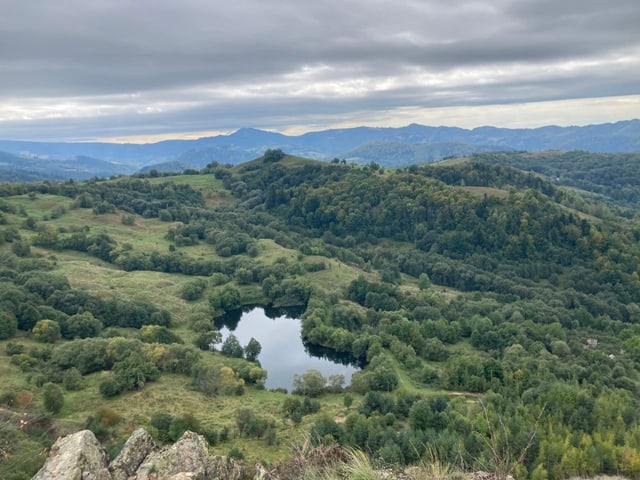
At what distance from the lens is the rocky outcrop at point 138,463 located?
511 inches

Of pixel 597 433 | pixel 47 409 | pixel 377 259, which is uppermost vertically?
pixel 597 433

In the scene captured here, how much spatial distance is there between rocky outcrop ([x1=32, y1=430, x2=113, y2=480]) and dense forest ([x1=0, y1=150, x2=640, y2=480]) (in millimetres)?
5114

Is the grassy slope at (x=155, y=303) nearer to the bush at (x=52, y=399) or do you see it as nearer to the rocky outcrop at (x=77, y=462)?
the bush at (x=52, y=399)

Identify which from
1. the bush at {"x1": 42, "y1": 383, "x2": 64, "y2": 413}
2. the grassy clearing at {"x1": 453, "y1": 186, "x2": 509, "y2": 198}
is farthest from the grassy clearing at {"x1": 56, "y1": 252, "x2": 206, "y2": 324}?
the grassy clearing at {"x1": 453, "y1": 186, "x2": 509, "y2": 198}

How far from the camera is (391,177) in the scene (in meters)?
149

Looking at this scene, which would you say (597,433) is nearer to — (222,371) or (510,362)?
(510,362)

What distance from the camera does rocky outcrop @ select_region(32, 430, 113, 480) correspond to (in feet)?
42.1

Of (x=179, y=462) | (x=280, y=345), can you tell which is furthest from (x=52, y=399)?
(x=280, y=345)

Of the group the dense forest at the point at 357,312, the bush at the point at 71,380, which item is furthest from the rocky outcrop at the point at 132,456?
the bush at the point at 71,380

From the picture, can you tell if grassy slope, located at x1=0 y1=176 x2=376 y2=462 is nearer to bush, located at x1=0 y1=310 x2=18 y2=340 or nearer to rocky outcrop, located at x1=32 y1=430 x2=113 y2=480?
bush, located at x1=0 y1=310 x2=18 y2=340

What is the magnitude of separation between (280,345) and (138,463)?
60286mm

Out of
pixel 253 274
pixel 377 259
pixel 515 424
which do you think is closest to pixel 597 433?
pixel 515 424

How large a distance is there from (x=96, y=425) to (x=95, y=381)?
1411 cm

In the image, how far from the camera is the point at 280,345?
73.9 metres
